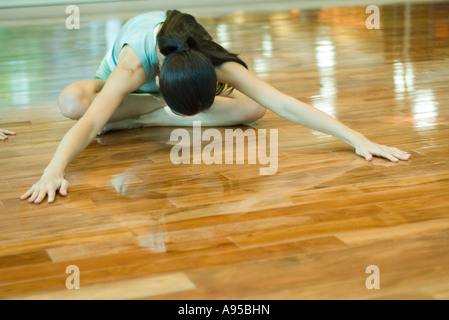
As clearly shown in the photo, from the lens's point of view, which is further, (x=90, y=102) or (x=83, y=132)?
(x=90, y=102)

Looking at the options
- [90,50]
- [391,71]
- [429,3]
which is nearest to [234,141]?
[391,71]

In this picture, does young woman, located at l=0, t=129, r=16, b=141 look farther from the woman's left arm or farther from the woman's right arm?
the woman's left arm

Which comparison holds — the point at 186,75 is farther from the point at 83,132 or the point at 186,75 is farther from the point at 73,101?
the point at 73,101

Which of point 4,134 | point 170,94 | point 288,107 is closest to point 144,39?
point 170,94

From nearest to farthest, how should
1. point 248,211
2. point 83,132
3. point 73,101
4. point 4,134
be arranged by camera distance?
1. point 248,211
2. point 83,132
3. point 73,101
4. point 4,134

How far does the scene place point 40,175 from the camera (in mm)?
1992

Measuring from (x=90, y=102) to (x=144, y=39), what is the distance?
388 millimetres

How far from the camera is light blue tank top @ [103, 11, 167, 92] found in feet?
6.70

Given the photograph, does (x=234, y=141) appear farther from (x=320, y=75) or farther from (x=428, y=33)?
(x=428, y=33)

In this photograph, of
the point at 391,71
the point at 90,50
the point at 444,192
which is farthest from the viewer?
the point at 90,50

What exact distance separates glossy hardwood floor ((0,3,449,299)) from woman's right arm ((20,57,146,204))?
0.17ft

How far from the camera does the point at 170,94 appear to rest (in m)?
1.76

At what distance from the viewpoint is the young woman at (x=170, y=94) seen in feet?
5.81

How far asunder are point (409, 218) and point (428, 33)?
3.30 metres
